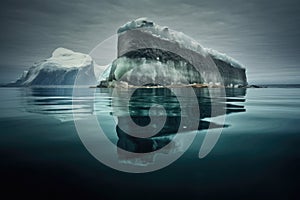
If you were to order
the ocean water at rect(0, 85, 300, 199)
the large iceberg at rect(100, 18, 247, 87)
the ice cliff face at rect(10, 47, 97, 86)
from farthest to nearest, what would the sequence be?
the ice cliff face at rect(10, 47, 97, 86) < the large iceberg at rect(100, 18, 247, 87) < the ocean water at rect(0, 85, 300, 199)

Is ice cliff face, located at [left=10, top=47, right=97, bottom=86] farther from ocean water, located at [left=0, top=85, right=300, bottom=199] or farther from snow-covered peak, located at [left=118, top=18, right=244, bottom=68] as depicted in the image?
ocean water, located at [left=0, top=85, right=300, bottom=199]

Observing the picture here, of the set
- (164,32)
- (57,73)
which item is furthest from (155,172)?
(57,73)

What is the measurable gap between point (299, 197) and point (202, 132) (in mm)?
4733

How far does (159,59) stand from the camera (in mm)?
70562

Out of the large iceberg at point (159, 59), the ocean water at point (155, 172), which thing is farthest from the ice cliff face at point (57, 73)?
the ocean water at point (155, 172)

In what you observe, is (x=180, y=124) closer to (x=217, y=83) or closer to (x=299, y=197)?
(x=299, y=197)

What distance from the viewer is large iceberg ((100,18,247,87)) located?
67.2m

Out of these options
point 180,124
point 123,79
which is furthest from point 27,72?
point 180,124

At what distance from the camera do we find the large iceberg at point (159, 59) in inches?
2645

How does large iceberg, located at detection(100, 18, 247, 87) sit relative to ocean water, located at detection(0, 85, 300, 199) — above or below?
above

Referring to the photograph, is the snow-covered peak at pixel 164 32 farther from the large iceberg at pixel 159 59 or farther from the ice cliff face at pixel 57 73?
the ice cliff face at pixel 57 73

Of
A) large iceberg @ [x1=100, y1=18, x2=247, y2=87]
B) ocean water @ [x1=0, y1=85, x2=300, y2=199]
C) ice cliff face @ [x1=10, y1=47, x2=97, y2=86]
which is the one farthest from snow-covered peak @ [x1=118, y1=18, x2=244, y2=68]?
ice cliff face @ [x1=10, y1=47, x2=97, y2=86]

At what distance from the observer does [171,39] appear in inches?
2773

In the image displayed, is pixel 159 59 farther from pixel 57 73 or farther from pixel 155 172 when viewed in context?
pixel 57 73
